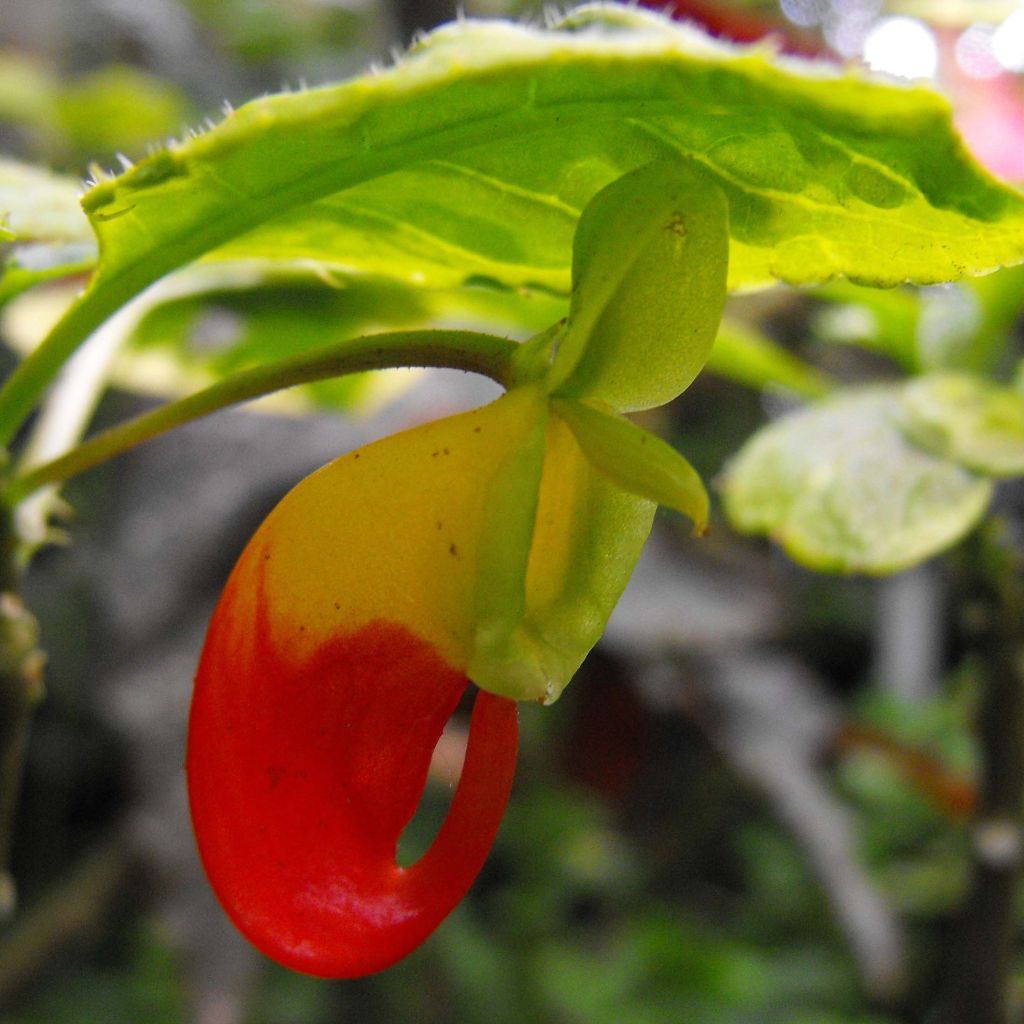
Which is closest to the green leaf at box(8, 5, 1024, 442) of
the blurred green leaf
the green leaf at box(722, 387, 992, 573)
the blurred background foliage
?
the green leaf at box(722, 387, 992, 573)

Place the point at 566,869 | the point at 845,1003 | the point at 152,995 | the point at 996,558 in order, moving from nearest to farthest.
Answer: the point at 996,558, the point at 845,1003, the point at 152,995, the point at 566,869

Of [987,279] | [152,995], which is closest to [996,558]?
[987,279]

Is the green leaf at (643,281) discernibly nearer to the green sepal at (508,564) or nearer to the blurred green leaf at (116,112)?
the green sepal at (508,564)

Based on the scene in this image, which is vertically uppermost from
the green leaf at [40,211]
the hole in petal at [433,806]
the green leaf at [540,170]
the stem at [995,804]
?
the green leaf at [540,170]

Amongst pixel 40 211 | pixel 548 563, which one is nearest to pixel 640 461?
pixel 548 563

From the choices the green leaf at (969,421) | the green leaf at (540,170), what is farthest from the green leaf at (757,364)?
the green leaf at (540,170)

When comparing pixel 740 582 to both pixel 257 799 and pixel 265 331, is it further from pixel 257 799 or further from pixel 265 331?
pixel 257 799
